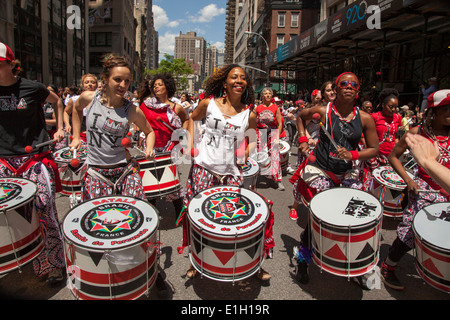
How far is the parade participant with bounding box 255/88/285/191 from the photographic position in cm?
663

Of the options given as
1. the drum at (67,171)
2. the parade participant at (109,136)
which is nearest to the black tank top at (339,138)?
the parade participant at (109,136)

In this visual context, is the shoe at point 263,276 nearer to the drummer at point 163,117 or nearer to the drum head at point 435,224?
the drum head at point 435,224

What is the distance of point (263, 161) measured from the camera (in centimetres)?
666

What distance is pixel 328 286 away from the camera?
3.22m

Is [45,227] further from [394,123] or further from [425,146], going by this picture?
[394,123]

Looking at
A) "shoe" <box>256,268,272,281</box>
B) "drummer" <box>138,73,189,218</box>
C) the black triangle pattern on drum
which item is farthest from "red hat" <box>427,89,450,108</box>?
"drummer" <box>138,73,189,218</box>

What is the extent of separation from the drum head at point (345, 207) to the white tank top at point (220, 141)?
0.92 m

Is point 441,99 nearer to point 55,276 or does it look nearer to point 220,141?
point 220,141

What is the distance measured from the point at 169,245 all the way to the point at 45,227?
1496 mm

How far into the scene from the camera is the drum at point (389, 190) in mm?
4395

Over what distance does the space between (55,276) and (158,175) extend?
1564mm

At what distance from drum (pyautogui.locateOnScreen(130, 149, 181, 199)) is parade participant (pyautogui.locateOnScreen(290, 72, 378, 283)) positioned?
5.61 feet

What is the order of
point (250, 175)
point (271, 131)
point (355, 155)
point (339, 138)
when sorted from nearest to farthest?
point (355, 155)
point (339, 138)
point (250, 175)
point (271, 131)

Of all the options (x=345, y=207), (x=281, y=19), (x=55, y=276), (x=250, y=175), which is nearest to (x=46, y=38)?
(x=250, y=175)
